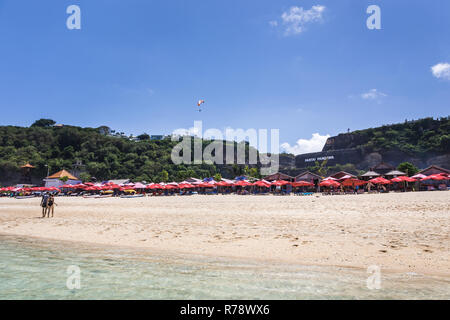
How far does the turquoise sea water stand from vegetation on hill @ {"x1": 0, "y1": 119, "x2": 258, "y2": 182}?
58527 millimetres

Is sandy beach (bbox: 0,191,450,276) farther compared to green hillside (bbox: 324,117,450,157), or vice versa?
green hillside (bbox: 324,117,450,157)

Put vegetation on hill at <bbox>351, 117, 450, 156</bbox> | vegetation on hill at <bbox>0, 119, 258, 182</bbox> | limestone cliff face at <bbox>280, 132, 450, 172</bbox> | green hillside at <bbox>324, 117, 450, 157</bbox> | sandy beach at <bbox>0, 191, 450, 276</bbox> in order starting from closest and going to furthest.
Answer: sandy beach at <bbox>0, 191, 450, 276</bbox> < vegetation on hill at <bbox>0, 119, 258, 182</bbox> < limestone cliff face at <bbox>280, 132, 450, 172</bbox> < vegetation on hill at <bbox>351, 117, 450, 156</bbox> < green hillside at <bbox>324, 117, 450, 157</bbox>

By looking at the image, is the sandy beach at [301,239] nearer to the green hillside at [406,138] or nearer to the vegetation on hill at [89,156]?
the vegetation on hill at [89,156]

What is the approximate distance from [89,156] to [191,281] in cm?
9126

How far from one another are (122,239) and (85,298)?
14.2 feet

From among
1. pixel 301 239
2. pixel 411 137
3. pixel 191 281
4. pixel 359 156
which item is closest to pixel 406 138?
pixel 411 137

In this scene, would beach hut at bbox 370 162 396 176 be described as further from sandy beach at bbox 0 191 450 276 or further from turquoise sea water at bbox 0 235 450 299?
turquoise sea water at bbox 0 235 450 299

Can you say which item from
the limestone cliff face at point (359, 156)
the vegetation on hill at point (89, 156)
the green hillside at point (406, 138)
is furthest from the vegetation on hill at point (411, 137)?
the vegetation on hill at point (89, 156)

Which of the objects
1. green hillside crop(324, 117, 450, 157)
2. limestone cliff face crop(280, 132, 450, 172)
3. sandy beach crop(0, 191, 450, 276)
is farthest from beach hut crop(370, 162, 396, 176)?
sandy beach crop(0, 191, 450, 276)

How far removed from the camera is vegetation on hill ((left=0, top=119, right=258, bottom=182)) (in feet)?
243

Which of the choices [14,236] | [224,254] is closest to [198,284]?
[224,254]

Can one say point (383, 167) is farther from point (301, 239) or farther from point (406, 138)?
point (301, 239)

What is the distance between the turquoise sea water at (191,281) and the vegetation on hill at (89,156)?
192 feet
